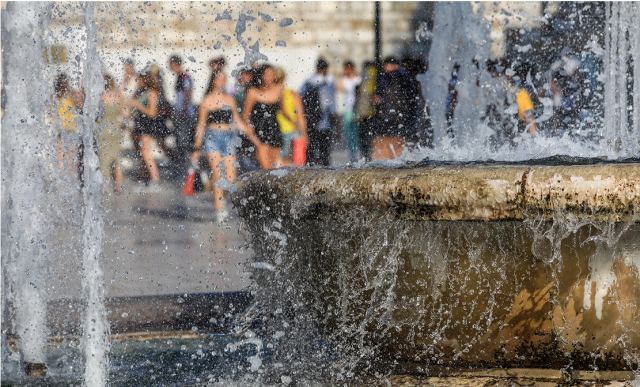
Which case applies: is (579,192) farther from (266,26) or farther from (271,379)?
(266,26)

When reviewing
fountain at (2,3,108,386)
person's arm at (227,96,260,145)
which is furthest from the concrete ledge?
person's arm at (227,96,260,145)

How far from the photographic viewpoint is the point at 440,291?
309 centimetres

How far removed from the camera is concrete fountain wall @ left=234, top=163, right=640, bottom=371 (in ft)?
9.41

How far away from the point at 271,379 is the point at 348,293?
428mm

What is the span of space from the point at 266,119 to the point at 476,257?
8359 mm

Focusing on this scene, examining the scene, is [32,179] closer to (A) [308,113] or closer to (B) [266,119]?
(B) [266,119]

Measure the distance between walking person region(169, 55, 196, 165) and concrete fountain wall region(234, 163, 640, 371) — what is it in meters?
8.50

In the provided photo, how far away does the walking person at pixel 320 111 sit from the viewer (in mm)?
11477

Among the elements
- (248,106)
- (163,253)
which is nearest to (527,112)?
(248,106)

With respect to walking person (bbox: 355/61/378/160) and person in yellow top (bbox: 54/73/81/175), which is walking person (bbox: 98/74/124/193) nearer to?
person in yellow top (bbox: 54/73/81/175)

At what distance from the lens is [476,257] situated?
3035 mm

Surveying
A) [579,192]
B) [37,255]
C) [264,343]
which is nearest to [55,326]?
[37,255]

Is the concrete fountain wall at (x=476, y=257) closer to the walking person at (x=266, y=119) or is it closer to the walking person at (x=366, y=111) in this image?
the walking person at (x=266, y=119)

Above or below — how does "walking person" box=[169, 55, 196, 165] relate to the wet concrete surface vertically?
above
